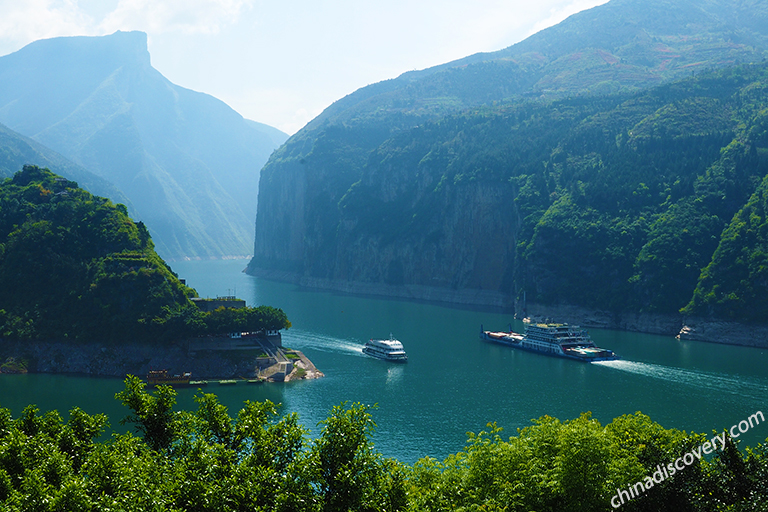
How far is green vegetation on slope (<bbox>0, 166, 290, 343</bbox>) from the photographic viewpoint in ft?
368

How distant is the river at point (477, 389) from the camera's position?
8512 centimetres

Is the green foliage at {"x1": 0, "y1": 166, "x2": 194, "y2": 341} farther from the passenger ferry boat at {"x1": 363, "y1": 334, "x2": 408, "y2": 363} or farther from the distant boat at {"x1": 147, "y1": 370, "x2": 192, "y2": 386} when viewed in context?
the passenger ferry boat at {"x1": 363, "y1": 334, "x2": 408, "y2": 363}

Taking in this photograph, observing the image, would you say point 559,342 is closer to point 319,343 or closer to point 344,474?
point 319,343

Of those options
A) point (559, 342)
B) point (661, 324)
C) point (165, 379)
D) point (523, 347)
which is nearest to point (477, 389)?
point (559, 342)

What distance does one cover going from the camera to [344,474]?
34781mm

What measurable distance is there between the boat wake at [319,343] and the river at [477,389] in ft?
0.77

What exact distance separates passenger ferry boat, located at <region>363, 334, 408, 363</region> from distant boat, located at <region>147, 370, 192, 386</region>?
37.6m

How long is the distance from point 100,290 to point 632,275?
128 metres

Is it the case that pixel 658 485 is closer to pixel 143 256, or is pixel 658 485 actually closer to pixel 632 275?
pixel 143 256

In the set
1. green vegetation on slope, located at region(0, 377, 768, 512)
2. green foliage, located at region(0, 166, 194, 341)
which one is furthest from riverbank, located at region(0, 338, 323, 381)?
green vegetation on slope, located at region(0, 377, 768, 512)

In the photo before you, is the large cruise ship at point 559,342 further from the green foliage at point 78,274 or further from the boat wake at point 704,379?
the green foliage at point 78,274

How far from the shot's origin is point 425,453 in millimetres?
73375

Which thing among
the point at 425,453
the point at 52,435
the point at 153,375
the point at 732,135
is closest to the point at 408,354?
the point at 153,375

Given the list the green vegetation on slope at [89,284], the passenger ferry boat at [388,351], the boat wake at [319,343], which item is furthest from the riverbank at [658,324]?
the green vegetation on slope at [89,284]
